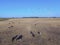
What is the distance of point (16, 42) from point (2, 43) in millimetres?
1721

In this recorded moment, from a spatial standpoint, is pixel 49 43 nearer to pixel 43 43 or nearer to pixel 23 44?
pixel 43 43

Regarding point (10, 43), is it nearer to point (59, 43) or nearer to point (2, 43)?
point (2, 43)

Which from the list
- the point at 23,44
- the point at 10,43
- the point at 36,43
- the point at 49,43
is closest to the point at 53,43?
the point at 49,43

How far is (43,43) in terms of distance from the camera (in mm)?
23812

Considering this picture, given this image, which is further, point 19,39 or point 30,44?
point 19,39

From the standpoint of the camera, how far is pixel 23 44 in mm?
22688

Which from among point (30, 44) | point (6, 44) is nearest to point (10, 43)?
point (6, 44)

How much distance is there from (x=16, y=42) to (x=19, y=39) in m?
1.52

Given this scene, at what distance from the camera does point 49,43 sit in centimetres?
2386

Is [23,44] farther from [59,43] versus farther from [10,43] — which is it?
[59,43]

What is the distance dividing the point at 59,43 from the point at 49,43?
125cm

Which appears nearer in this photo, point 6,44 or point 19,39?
point 6,44

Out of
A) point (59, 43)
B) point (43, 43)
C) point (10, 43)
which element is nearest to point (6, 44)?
point (10, 43)

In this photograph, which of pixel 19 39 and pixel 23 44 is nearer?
pixel 23 44
